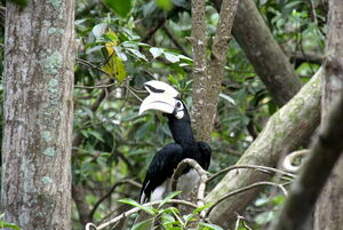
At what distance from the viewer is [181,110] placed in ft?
11.8

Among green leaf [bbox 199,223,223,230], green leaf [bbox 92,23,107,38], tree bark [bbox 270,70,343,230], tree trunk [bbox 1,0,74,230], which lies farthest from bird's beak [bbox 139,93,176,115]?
tree bark [bbox 270,70,343,230]

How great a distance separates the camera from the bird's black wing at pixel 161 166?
3459mm

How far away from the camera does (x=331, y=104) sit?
1418 mm

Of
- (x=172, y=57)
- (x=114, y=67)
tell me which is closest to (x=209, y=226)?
(x=172, y=57)

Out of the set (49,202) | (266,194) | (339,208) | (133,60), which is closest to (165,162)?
(133,60)

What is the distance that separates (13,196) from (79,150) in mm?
2226

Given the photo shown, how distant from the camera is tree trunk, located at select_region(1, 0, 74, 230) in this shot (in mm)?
1933

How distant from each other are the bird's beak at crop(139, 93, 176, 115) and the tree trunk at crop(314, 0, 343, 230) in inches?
68.7

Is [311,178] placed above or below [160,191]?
above

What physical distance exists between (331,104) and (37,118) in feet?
2.99

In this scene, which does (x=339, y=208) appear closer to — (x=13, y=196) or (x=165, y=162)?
(x=13, y=196)

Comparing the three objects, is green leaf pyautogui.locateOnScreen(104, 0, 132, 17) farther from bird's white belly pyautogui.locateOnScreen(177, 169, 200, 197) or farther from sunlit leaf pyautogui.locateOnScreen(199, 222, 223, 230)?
bird's white belly pyautogui.locateOnScreen(177, 169, 200, 197)

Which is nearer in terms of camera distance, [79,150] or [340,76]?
[340,76]

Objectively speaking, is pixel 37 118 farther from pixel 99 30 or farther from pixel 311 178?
pixel 311 178
